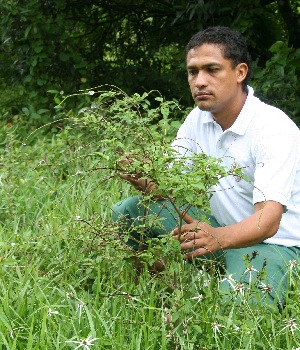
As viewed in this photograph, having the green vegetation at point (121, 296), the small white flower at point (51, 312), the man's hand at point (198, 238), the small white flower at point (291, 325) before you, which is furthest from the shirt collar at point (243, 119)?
the small white flower at point (51, 312)

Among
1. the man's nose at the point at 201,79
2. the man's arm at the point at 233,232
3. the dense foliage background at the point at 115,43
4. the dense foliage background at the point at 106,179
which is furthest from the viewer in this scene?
the dense foliage background at the point at 115,43

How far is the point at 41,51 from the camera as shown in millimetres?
6828

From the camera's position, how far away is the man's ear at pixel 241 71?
3.48 metres

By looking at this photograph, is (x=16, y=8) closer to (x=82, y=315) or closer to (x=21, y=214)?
(x=21, y=214)

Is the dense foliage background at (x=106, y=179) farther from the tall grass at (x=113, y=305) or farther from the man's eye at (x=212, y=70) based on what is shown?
the man's eye at (x=212, y=70)

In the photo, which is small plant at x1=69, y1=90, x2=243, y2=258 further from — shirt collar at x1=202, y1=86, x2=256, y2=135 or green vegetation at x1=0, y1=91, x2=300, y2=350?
shirt collar at x1=202, y1=86, x2=256, y2=135

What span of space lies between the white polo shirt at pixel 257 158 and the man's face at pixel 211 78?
104 millimetres

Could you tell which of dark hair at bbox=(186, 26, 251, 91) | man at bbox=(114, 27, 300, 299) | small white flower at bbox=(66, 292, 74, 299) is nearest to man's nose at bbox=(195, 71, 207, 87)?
man at bbox=(114, 27, 300, 299)

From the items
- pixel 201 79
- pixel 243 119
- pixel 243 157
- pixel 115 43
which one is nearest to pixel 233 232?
pixel 243 157

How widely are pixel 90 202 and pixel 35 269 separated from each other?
0.90m

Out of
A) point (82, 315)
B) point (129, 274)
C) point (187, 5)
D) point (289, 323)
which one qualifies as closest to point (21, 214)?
point (129, 274)

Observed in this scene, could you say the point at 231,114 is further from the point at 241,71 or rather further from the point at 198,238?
the point at 198,238

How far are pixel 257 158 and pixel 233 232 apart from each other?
397mm

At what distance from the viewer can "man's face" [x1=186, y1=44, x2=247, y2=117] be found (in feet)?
11.0
